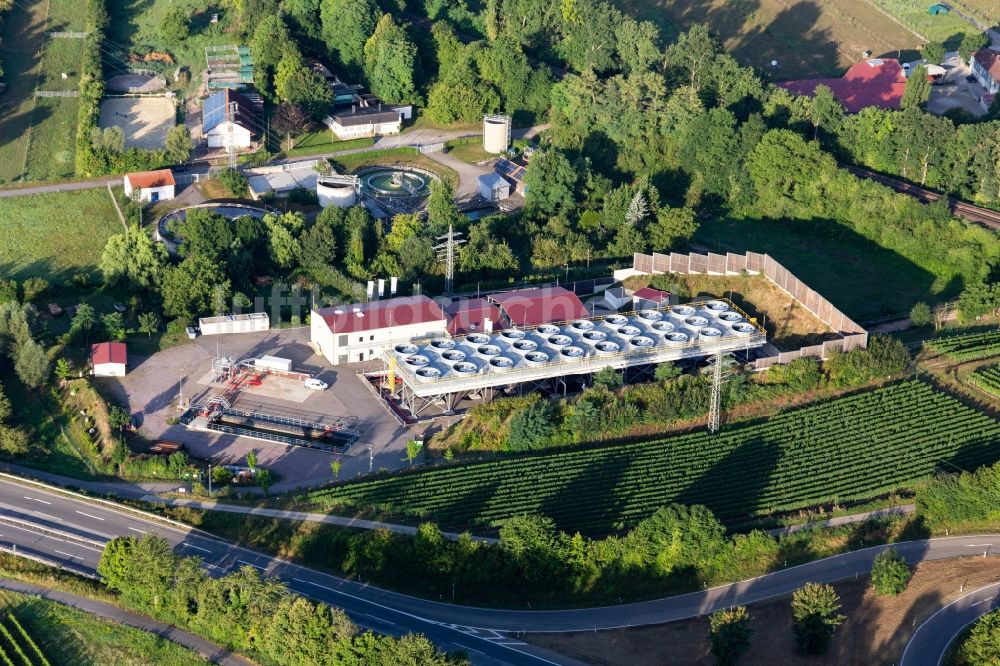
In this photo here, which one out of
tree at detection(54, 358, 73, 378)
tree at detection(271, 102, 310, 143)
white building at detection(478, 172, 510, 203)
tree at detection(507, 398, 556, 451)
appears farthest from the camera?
tree at detection(271, 102, 310, 143)

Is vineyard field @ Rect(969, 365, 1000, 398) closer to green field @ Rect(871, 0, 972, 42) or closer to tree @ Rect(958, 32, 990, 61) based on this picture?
tree @ Rect(958, 32, 990, 61)

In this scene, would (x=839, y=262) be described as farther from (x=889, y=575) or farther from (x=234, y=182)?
(x=234, y=182)

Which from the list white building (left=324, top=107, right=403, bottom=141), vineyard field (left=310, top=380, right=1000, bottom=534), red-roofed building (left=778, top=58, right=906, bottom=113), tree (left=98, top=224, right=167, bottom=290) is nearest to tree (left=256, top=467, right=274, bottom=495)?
vineyard field (left=310, top=380, right=1000, bottom=534)

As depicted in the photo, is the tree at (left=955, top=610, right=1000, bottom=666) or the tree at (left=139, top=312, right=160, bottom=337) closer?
the tree at (left=955, top=610, right=1000, bottom=666)

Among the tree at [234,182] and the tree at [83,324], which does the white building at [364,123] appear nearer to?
the tree at [234,182]

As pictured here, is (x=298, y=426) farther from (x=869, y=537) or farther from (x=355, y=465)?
(x=869, y=537)

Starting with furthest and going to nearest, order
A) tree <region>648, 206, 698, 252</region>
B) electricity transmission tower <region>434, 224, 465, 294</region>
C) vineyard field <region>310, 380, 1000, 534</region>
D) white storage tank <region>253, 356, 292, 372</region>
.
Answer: tree <region>648, 206, 698, 252</region>
electricity transmission tower <region>434, 224, 465, 294</region>
white storage tank <region>253, 356, 292, 372</region>
vineyard field <region>310, 380, 1000, 534</region>

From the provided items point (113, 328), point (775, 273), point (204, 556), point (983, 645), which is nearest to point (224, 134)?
point (113, 328)
